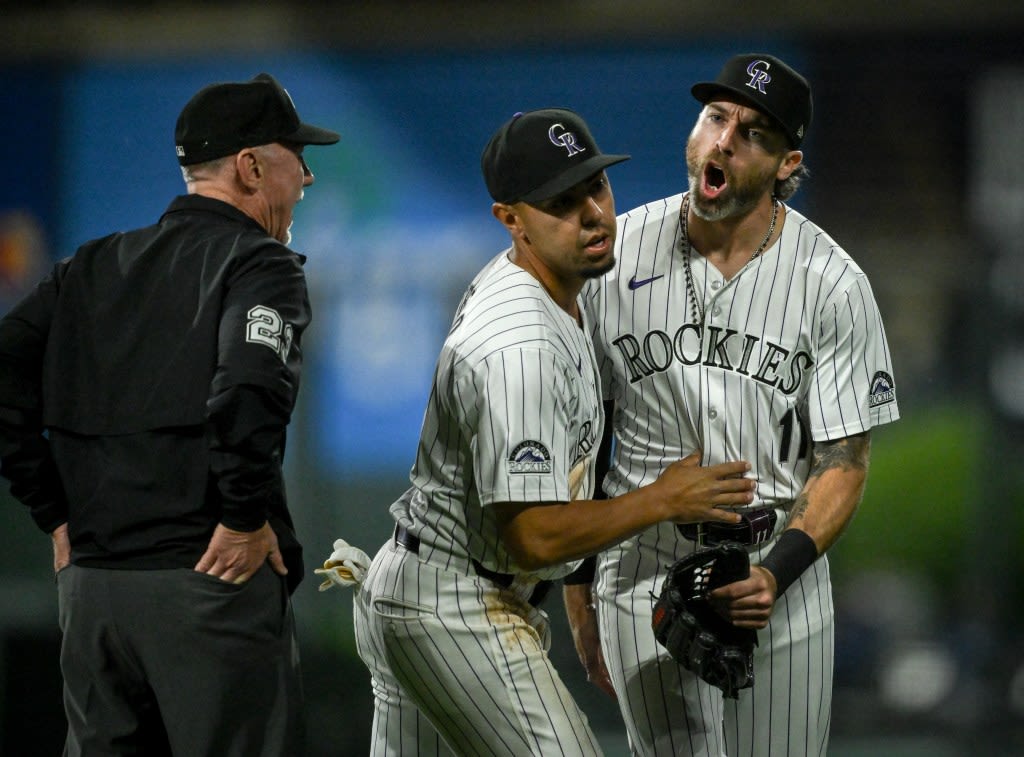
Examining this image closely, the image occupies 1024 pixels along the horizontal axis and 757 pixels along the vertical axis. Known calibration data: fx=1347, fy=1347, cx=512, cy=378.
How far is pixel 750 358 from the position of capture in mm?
2496

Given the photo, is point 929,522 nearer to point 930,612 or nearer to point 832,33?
point 930,612

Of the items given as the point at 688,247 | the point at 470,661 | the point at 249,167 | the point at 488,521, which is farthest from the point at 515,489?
the point at 249,167

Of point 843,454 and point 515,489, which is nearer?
point 515,489

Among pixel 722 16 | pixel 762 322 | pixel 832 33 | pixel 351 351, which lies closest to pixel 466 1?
pixel 722 16

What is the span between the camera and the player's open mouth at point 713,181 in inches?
97.8

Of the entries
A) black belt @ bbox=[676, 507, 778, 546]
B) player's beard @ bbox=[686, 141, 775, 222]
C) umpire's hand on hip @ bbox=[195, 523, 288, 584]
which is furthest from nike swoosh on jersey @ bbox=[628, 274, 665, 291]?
umpire's hand on hip @ bbox=[195, 523, 288, 584]

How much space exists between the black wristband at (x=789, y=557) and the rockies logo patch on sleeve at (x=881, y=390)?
305 millimetres

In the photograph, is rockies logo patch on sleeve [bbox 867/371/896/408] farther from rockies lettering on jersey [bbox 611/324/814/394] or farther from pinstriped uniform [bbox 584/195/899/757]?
rockies lettering on jersey [bbox 611/324/814/394]

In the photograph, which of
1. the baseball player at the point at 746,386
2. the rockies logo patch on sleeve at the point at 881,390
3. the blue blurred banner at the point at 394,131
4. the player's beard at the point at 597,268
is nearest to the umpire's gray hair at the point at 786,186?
the baseball player at the point at 746,386

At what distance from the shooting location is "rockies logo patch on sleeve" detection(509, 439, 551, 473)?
2.04 metres

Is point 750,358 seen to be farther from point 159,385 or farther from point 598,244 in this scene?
point 159,385

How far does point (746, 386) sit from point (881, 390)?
0.86 feet

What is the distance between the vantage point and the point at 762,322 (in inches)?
98.3

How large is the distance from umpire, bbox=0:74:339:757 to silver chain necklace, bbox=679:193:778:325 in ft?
2.37
